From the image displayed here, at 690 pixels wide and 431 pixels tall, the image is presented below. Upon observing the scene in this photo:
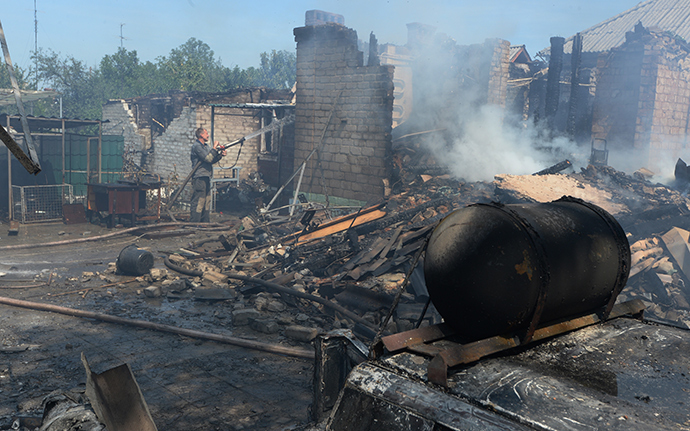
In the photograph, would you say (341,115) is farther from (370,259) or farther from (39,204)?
(39,204)

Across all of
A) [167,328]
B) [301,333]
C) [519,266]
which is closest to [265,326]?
[301,333]

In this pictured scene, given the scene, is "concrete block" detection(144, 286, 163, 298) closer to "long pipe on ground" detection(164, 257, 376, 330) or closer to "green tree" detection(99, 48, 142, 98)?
"long pipe on ground" detection(164, 257, 376, 330)

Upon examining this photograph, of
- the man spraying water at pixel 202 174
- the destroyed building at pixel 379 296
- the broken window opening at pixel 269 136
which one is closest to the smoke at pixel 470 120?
the destroyed building at pixel 379 296

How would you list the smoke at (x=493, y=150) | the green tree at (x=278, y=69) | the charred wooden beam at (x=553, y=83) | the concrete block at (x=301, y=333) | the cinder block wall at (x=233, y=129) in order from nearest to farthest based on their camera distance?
the concrete block at (x=301, y=333), the smoke at (x=493, y=150), the cinder block wall at (x=233, y=129), the charred wooden beam at (x=553, y=83), the green tree at (x=278, y=69)

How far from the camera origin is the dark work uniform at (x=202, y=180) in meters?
12.4

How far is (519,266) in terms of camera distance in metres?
2.40

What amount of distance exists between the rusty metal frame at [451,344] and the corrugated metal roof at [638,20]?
26.4m

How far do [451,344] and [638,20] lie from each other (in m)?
29.8

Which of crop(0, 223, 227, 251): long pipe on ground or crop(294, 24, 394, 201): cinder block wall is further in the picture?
crop(294, 24, 394, 201): cinder block wall

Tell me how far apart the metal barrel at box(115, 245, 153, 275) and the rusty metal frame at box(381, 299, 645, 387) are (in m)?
6.78

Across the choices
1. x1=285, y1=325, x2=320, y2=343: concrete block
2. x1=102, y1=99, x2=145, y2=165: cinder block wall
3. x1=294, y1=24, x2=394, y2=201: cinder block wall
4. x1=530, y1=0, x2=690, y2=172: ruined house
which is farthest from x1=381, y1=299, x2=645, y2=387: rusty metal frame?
x1=102, y1=99, x2=145, y2=165: cinder block wall

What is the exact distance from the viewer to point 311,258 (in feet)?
27.3

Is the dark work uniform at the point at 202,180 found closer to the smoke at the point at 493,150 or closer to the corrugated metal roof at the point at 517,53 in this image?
the smoke at the point at 493,150

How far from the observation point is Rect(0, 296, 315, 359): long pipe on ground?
16.7ft
